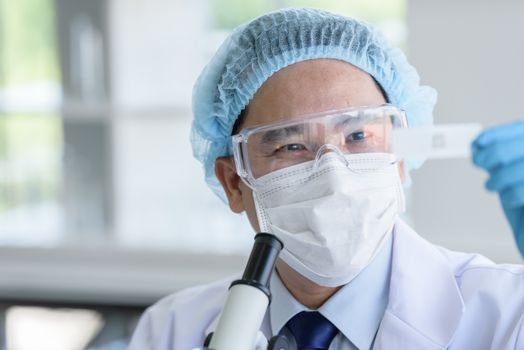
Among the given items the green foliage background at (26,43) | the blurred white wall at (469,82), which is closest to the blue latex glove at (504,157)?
the blurred white wall at (469,82)

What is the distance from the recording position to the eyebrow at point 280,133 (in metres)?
1.39

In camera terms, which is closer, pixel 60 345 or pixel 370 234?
pixel 370 234

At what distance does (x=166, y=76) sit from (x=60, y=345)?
3.79ft

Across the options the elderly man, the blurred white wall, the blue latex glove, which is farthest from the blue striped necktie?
the blurred white wall

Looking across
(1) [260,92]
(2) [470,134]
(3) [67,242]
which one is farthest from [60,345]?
(2) [470,134]

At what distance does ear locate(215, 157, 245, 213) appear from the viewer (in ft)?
5.17

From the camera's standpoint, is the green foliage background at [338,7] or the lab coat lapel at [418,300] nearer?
the lab coat lapel at [418,300]

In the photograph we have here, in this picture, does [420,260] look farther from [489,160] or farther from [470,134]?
[489,160]

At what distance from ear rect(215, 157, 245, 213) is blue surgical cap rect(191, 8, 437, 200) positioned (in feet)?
0.15

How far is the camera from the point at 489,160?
3.36 feet

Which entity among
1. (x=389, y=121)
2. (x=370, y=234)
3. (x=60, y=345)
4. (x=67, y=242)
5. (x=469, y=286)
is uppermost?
(x=389, y=121)

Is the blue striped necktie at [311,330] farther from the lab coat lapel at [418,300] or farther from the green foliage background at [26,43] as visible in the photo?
the green foliage background at [26,43]

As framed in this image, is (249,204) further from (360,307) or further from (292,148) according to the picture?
(360,307)

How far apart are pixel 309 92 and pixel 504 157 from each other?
453 millimetres
